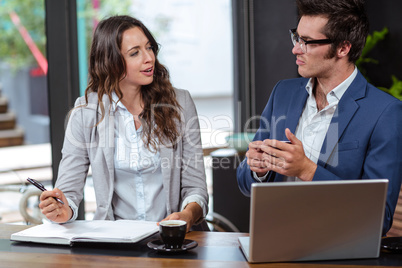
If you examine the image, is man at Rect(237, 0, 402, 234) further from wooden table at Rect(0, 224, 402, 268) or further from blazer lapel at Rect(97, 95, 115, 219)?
blazer lapel at Rect(97, 95, 115, 219)

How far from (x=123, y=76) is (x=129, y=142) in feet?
1.00

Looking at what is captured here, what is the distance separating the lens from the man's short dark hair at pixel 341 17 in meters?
2.02

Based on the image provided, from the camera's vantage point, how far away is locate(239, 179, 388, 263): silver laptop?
134 centimetres

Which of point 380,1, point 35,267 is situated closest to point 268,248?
point 35,267

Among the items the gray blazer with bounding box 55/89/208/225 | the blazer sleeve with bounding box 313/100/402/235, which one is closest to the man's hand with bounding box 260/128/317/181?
the blazer sleeve with bounding box 313/100/402/235

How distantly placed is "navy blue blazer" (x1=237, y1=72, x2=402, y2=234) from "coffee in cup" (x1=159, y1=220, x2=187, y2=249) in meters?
0.61

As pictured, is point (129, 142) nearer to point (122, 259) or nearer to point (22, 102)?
point (122, 259)

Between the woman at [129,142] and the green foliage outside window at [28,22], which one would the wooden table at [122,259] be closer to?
the woman at [129,142]

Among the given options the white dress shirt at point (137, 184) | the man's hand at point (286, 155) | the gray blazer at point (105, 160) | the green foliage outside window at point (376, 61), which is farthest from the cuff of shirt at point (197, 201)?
the green foliage outside window at point (376, 61)

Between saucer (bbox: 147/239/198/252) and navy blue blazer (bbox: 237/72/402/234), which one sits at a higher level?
navy blue blazer (bbox: 237/72/402/234)

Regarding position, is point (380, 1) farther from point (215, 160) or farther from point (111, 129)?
point (111, 129)

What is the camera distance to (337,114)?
2049 mm

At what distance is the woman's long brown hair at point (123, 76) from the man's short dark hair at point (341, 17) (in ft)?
2.42

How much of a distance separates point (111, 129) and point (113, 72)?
261mm
